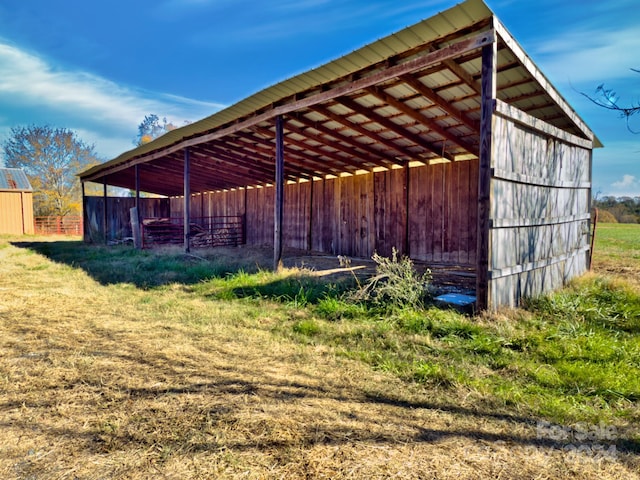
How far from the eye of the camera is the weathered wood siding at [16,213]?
23297mm

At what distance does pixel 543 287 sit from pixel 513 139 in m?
2.62

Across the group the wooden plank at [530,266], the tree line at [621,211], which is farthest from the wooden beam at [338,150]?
the tree line at [621,211]

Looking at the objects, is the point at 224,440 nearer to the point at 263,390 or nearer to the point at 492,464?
the point at 263,390

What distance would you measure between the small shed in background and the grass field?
23.2 m

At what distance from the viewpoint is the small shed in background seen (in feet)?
76.4

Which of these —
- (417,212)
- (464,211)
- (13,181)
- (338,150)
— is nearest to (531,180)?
(464,211)

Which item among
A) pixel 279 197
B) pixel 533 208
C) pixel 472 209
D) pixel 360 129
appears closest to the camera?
pixel 533 208

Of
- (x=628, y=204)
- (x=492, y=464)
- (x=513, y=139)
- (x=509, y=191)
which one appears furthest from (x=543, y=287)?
(x=628, y=204)

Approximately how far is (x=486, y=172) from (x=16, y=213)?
94.3 ft

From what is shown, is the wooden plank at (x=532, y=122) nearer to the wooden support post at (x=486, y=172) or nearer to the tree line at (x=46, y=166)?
the wooden support post at (x=486, y=172)

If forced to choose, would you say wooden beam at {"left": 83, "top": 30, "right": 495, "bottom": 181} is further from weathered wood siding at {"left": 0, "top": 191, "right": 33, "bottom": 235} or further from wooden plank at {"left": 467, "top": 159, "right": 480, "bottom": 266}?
weathered wood siding at {"left": 0, "top": 191, "right": 33, "bottom": 235}

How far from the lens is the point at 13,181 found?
2419cm

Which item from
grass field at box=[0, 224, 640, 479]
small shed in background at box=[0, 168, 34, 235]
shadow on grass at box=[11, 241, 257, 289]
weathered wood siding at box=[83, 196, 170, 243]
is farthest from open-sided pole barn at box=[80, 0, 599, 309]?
small shed in background at box=[0, 168, 34, 235]

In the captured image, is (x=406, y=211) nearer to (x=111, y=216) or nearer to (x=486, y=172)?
(x=486, y=172)
